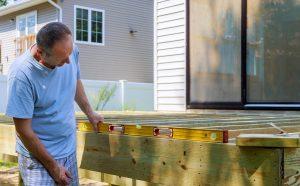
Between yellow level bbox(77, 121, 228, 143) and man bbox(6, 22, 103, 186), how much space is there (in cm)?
37

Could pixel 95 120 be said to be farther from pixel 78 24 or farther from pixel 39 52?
pixel 78 24

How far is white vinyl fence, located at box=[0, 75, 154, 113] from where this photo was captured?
16.2 metres

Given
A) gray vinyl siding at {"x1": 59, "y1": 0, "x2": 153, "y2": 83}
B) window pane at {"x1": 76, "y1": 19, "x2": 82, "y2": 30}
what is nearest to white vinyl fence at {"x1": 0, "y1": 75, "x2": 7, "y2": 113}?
gray vinyl siding at {"x1": 59, "y1": 0, "x2": 153, "y2": 83}

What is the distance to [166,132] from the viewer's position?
3123 mm

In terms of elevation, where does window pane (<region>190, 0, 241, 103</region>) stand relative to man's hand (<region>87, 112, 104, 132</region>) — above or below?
above

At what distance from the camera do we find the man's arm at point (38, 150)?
2.76 metres

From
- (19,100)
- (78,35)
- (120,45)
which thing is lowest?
(19,100)

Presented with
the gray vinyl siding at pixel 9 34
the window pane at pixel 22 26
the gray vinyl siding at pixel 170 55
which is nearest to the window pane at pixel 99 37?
the gray vinyl siding at pixel 9 34

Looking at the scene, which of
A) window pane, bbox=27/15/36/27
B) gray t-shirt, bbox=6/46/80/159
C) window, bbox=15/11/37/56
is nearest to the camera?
gray t-shirt, bbox=6/46/80/159

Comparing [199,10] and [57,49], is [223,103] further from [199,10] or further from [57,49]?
[57,49]

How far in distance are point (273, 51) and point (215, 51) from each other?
3.56 ft

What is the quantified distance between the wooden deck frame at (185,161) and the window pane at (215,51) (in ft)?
14.6

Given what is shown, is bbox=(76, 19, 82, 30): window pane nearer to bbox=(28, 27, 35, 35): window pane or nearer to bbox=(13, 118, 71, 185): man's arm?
bbox=(28, 27, 35, 35): window pane

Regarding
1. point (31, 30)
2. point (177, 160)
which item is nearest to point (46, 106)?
point (177, 160)
